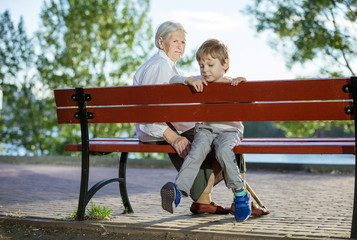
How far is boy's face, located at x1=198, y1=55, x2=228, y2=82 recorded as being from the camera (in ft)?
15.1

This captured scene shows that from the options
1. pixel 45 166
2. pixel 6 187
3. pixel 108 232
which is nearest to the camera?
pixel 108 232

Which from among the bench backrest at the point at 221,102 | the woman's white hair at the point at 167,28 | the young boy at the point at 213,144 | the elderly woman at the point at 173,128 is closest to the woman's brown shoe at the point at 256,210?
the elderly woman at the point at 173,128

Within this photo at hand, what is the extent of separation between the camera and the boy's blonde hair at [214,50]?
4.58 meters

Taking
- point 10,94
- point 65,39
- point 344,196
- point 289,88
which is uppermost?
point 65,39

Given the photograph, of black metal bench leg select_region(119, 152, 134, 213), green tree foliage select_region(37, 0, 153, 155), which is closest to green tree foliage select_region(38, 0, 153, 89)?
green tree foliage select_region(37, 0, 153, 155)

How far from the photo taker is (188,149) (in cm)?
459

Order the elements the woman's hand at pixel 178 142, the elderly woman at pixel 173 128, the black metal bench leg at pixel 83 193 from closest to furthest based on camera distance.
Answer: the woman's hand at pixel 178 142 → the elderly woman at pixel 173 128 → the black metal bench leg at pixel 83 193

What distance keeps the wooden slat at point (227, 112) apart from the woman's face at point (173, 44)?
0.70 meters

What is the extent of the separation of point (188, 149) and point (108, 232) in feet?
2.93

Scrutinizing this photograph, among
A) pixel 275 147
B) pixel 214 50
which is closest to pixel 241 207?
pixel 275 147

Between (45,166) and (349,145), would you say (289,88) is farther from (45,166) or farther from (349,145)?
(45,166)

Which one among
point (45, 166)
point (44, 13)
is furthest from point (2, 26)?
point (45, 166)

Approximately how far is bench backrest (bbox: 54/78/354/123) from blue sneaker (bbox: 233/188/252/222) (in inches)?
22.1

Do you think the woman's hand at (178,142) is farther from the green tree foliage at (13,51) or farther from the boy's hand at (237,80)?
the green tree foliage at (13,51)
